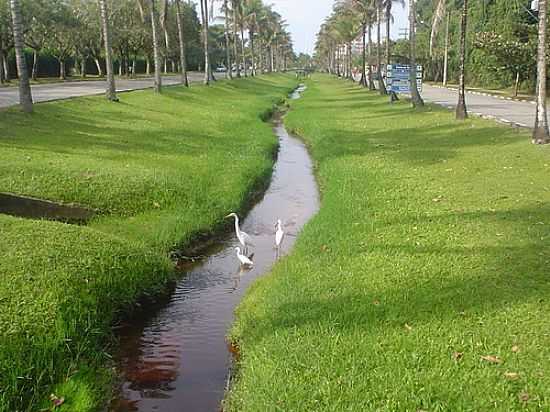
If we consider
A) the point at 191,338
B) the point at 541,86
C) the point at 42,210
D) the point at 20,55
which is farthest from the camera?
the point at 20,55

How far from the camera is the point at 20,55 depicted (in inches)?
693

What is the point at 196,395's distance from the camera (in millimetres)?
6223

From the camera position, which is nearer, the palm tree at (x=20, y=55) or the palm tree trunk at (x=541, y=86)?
the palm tree trunk at (x=541, y=86)

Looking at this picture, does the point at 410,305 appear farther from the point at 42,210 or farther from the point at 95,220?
the point at 42,210

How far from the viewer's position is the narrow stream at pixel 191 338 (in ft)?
20.4

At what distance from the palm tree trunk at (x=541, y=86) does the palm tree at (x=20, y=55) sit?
1356cm

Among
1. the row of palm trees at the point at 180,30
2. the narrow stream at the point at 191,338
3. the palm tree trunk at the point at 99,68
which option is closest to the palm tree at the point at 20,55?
the row of palm trees at the point at 180,30

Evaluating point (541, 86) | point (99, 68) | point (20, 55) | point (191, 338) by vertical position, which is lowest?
point (191, 338)

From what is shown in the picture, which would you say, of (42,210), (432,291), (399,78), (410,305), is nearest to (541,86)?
(432,291)

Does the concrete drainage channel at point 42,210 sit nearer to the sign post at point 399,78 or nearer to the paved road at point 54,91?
the paved road at point 54,91

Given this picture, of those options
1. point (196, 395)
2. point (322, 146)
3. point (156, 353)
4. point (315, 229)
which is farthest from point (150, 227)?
point (322, 146)

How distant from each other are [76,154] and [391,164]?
7.27 meters

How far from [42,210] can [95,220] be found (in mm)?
865

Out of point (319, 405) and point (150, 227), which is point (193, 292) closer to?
point (150, 227)
